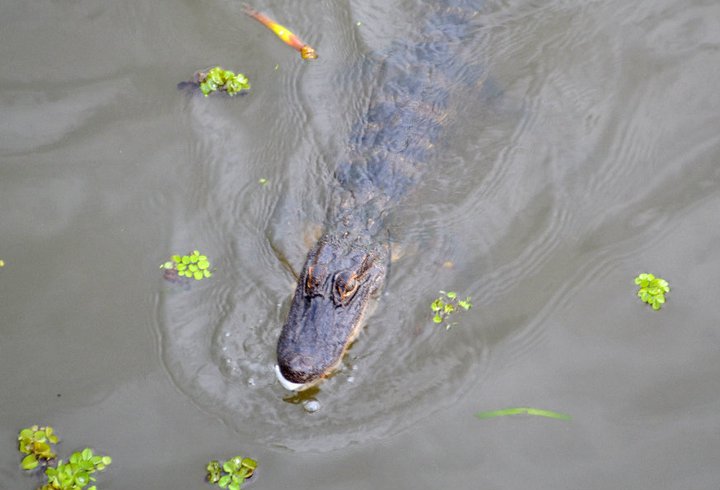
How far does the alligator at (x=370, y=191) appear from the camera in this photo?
A: 4871 millimetres

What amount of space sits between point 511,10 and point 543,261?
260 centimetres

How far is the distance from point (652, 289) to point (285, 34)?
137 inches

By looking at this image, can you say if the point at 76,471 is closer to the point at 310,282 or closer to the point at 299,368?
the point at 299,368

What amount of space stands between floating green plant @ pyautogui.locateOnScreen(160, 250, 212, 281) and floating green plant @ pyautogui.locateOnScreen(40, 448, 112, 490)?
4.11 feet

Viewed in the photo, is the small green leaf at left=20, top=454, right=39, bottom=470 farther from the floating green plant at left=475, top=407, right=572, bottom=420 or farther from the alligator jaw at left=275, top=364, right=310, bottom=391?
the floating green plant at left=475, top=407, right=572, bottom=420

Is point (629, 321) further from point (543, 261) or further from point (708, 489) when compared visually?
point (708, 489)

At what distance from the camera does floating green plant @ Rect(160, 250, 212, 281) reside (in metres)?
5.22

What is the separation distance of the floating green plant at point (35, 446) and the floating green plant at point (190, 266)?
122 cm

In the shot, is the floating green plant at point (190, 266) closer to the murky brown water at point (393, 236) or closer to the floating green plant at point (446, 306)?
the murky brown water at point (393, 236)

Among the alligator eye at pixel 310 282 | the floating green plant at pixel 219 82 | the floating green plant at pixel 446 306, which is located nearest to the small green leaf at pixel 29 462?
the alligator eye at pixel 310 282

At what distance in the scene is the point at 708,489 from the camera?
440cm

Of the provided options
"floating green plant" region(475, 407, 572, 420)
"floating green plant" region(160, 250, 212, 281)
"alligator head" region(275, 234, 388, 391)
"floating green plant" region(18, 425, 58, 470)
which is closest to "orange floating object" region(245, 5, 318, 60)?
"alligator head" region(275, 234, 388, 391)

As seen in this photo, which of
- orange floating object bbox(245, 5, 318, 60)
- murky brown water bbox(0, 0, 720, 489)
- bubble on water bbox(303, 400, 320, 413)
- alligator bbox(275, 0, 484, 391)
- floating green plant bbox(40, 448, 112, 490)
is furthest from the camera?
orange floating object bbox(245, 5, 318, 60)

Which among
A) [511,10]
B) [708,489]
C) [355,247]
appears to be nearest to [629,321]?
[708,489]
